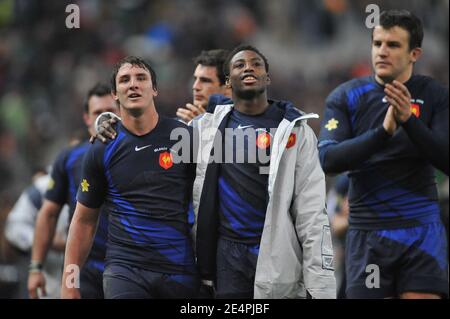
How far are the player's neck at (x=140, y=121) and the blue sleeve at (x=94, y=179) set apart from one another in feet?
0.80

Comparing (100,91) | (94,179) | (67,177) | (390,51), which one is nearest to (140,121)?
(94,179)

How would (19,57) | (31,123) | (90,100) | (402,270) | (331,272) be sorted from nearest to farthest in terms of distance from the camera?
(331,272) → (402,270) → (90,100) → (31,123) → (19,57)

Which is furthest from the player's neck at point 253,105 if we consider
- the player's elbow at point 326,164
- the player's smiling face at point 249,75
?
the player's elbow at point 326,164

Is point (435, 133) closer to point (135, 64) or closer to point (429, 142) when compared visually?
→ point (429, 142)

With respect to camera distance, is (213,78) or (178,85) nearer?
(213,78)

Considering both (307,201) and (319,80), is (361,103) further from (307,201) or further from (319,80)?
(319,80)

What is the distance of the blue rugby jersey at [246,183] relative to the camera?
7.07 meters

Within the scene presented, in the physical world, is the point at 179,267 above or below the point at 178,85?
below

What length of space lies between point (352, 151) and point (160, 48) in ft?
42.2

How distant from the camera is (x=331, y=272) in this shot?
6980 millimetres

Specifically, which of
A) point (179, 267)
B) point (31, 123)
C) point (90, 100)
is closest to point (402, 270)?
point (179, 267)

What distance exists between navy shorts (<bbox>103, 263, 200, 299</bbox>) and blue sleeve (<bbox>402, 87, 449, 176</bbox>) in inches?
71.2

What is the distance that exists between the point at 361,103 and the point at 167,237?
5.93ft

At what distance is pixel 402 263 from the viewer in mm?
7559
